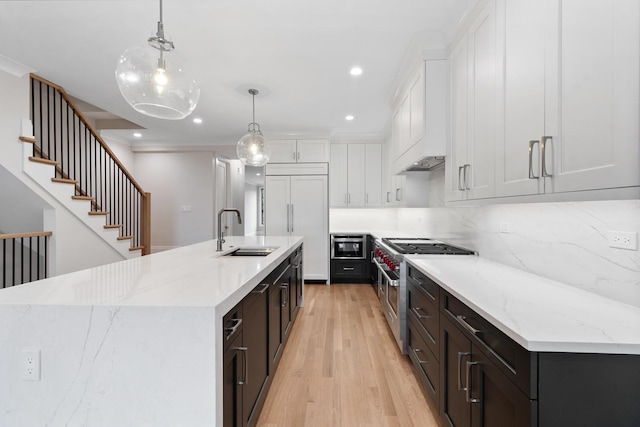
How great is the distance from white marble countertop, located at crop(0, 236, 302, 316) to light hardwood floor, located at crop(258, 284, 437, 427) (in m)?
0.97

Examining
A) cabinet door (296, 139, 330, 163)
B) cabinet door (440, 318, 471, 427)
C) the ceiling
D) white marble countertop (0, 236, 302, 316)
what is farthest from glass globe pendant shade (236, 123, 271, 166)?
cabinet door (440, 318, 471, 427)

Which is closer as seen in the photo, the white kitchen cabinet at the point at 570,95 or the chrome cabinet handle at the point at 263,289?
the white kitchen cabinet at the point at 570,95

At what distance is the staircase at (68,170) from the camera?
3.40m

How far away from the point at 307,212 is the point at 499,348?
4300mm

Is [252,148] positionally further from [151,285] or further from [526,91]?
[526,91]

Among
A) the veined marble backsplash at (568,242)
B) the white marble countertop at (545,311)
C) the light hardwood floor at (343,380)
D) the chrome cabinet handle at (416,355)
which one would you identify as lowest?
the light hardwood floor at (343,380)

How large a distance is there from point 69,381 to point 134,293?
368 millimetres

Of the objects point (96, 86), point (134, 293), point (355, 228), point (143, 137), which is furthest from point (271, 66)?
point (143, 137)

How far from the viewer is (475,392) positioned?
127 centimetres

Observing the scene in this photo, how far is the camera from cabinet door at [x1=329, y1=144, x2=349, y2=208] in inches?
214

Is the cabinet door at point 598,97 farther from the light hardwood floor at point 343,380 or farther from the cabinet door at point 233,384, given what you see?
the light hardwood floor at point 343,380

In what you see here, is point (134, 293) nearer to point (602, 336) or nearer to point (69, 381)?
point (69, 381)

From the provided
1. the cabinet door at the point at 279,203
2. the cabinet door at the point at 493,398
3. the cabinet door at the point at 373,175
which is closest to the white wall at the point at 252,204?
the cabinet door at the point at 279,203

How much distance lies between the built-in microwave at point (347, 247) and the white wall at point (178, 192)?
9.89 feet
